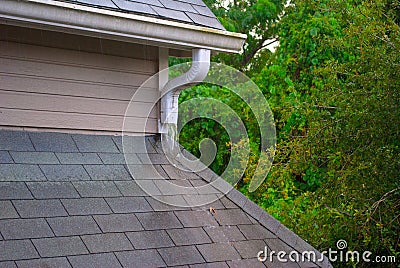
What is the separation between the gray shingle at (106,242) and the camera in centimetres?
269

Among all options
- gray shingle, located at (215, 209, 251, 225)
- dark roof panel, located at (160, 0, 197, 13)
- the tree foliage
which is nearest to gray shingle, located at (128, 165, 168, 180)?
gray shingle, located at (215, 209, 251, 225)

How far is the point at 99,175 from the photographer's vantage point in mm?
3205

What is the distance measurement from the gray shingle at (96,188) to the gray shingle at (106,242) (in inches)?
12.4

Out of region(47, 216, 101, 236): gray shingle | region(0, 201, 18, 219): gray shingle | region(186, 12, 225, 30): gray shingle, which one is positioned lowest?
region(47, 216, 101, 236): gray shingle

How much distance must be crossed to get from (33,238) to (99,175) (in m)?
0.73

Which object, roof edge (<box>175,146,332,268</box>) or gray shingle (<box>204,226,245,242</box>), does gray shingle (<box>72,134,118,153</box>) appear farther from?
gray shingle (<box>204,226,245,242</box>)

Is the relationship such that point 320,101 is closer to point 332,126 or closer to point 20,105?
point 332,126

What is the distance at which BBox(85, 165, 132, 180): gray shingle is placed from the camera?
320 cm

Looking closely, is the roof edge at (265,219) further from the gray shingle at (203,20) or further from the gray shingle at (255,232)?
the gray shingle at (203,20)

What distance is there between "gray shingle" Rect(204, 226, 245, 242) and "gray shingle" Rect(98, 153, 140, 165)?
64 centimetres

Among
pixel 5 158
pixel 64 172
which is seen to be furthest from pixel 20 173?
pixel 64 172

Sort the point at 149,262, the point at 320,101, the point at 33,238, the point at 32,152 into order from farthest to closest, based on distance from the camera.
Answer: the point at 320,101, the point at 32,152, the point at 149,262, the point at 33,238

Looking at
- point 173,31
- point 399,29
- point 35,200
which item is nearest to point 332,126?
point 399,29

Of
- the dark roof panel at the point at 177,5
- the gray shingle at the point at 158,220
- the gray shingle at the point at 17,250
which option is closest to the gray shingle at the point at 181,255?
the gray shingle at the point at 158,220
